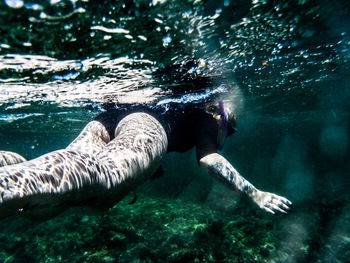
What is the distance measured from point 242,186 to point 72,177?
364 cm

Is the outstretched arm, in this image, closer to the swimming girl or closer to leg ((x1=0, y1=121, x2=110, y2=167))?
the swimming girl

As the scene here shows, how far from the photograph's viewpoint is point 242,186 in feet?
15.8

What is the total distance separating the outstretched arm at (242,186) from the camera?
14.2 feet

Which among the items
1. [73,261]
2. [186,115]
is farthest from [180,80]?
[73,261]

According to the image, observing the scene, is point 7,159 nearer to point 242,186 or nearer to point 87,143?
point 87,143

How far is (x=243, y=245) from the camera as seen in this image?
930cm

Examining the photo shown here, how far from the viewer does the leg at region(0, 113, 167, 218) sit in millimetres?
2332

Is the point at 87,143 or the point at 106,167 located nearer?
the point at 106,167

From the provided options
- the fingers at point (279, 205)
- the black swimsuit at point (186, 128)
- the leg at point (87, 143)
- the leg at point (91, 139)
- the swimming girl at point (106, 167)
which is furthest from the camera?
the black swimsuit at point (186, 128)

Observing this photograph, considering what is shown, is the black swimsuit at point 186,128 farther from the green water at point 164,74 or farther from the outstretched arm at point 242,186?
the green water at point 164,74

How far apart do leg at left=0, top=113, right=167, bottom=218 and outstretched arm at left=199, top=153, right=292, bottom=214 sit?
1657mm

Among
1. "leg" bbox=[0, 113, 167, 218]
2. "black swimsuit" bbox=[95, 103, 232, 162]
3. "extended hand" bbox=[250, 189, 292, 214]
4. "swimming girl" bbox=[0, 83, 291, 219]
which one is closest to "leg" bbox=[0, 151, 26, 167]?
"swimming girl" bbox=[0, 83, 291, 219]

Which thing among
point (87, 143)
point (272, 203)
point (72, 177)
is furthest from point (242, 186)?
point (87, 143)

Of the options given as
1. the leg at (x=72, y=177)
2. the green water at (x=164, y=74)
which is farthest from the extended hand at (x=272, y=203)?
the green water at (x=164, y=74)
